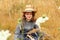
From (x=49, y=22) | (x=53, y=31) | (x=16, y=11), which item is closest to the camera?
(x=53, y=31)

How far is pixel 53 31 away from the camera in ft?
6.29

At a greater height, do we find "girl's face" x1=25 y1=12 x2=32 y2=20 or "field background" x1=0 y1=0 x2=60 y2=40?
"girl's face" x1=25 y1=12 x2=32 y2=20

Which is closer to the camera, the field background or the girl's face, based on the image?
the girl's face

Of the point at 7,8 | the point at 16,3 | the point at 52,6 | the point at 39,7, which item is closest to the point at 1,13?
the point at 7,8

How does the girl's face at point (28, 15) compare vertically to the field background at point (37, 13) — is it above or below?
above

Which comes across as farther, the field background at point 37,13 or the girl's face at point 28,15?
the field background at point 37,13

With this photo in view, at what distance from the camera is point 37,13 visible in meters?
2.19

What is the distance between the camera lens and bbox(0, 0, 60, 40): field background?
197 centimetres

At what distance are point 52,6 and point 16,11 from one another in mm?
391

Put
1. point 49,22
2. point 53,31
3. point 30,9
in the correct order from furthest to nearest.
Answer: point 49,22, point 53,31, point 30,9

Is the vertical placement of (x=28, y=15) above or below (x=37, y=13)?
above

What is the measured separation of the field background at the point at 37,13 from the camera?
197cm

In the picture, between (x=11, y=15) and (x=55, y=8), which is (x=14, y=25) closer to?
(x=11, y=15)

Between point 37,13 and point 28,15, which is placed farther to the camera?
point 37,13
